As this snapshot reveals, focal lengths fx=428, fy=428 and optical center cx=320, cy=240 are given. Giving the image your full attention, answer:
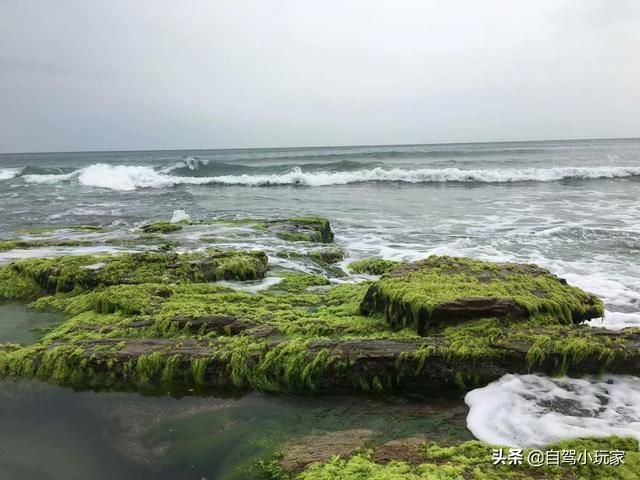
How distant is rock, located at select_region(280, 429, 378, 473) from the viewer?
106 inches

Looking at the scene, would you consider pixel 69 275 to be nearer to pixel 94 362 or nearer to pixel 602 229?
pixel 94 362

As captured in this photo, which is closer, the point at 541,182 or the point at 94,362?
the point at 94,362

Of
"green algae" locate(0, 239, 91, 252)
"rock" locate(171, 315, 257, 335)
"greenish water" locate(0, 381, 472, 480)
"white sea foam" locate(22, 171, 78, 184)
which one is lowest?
A: "greenish water" locate(0, 381, 472, 480)

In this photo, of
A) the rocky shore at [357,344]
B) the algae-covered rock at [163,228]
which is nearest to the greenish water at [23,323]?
the rocky shore at [357,344]

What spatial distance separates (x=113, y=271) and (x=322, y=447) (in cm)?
445

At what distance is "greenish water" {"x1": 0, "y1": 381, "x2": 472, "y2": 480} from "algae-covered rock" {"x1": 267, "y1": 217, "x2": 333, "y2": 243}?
254 inches

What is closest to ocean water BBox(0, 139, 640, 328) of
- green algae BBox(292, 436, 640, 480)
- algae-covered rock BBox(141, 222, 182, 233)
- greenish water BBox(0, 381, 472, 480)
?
algae-covered rock BBox(141, 222, 182, 233)

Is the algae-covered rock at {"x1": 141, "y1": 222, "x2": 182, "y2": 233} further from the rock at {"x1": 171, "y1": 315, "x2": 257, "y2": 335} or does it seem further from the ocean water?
the rock at {"x1": 171, "y1": 315, "x2": 257, "y2": 335}

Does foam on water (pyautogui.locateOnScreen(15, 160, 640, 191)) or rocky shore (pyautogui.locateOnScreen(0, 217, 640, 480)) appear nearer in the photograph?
rocky shore (pyautogui.locateOnScreen(0, 217, 640, 480))

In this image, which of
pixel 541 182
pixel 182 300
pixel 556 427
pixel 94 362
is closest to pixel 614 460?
pixel 556 427

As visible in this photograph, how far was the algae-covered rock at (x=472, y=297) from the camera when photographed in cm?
407

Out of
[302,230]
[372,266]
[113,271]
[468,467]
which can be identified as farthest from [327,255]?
[468,467]

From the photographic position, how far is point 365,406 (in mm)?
3346

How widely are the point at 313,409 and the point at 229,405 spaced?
2.21 ft
